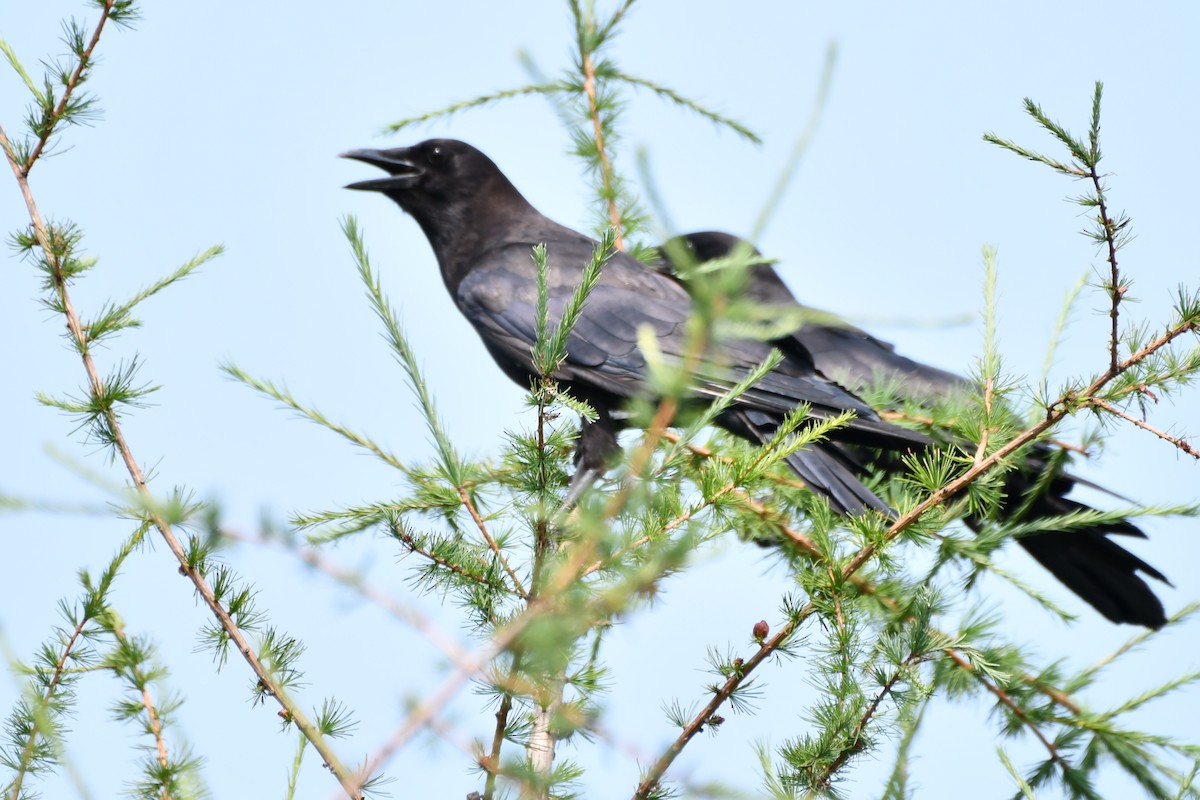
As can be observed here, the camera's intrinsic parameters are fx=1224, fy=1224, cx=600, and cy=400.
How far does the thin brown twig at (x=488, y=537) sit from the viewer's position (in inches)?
101

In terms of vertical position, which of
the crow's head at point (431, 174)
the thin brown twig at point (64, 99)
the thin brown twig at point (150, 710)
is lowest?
the thin brown twig at point (150, 710)

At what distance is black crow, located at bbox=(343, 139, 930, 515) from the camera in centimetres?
394

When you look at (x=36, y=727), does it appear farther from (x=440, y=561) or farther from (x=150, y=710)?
(x=440, y=561)

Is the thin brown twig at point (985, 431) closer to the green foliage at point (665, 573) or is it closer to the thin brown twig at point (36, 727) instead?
the green foliage at point (665, 573)

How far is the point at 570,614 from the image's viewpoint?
1062mm

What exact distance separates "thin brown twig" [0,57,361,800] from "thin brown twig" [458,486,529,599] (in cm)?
53

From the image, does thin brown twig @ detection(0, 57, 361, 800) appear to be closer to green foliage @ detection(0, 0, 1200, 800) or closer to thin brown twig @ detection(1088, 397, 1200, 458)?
green foliage @ detection(0, 0, 1200, 800)

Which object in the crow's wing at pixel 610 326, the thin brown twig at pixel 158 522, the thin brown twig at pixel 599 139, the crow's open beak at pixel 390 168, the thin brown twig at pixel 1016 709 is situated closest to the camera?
the thin brown twig at pixel 158 522

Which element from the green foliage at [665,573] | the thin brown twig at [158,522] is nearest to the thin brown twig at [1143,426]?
the green foliage at [665,573]

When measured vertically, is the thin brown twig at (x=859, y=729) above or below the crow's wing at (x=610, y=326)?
below

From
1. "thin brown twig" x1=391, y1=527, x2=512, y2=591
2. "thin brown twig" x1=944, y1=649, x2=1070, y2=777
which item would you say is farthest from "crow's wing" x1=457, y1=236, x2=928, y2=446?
"thin brown twig" x1=391, y1=527, x2=512, y2=591

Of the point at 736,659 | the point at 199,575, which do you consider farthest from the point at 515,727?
the point at 199,575

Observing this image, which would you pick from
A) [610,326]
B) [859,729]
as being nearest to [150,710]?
[859,729]

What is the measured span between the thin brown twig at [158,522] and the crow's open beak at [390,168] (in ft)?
8.76
